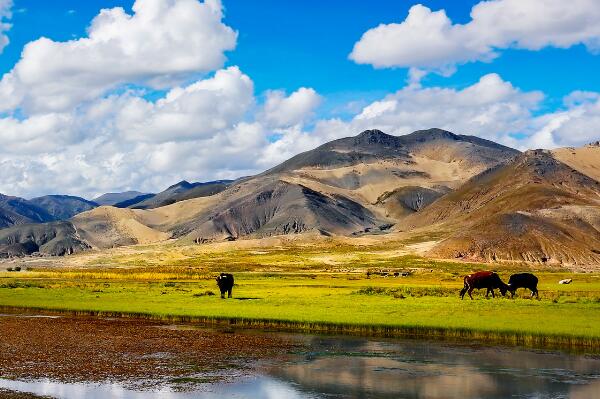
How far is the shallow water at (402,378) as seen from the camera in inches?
1136

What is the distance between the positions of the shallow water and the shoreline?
2.10 m

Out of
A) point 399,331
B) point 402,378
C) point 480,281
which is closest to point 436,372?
point 402,378

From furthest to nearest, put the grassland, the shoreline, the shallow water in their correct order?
the grassland → the shoreline → the shallow water

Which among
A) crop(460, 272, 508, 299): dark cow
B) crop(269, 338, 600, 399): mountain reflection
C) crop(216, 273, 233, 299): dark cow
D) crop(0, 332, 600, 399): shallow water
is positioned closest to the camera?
crop(0, 332, 600, 399): shallow water

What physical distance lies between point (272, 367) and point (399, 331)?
13.0 m

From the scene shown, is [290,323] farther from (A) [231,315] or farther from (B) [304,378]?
(B) [304,378]

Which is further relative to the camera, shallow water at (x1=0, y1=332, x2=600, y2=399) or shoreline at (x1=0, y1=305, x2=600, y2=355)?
shoreline at (x1=0, y1=305, x2=600, y2=355)

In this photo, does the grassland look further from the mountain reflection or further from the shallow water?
the shallow water

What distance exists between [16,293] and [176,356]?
156 feet

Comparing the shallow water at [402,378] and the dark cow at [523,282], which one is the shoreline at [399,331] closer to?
the shallow water at [402,378]

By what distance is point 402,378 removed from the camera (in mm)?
31766

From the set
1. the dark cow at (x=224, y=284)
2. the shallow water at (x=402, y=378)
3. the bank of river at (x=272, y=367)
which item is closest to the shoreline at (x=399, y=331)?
the bank of river at (x=272, y=367)

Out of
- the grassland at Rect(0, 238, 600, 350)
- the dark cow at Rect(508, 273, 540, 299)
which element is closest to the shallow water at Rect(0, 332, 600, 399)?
the grassland at Rect(0, 238, 600, 350)

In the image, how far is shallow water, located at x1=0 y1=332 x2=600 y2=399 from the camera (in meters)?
28.8
